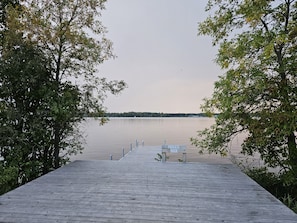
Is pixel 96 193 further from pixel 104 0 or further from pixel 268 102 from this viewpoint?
pixel 104 0

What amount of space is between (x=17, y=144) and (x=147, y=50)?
401 inches

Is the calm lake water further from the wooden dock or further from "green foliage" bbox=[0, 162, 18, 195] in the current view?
the wooden dock

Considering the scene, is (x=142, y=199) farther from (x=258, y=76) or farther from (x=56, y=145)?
(x=56, y=145)

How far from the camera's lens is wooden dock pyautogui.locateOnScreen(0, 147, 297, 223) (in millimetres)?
2799

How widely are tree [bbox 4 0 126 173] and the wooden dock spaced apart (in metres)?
1.95

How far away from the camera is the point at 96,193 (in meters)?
3.63

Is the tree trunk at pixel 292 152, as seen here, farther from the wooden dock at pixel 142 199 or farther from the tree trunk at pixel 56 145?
the tree trunk at pixel 56 145

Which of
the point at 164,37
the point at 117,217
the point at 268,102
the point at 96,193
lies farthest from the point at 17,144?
the point at 164,37

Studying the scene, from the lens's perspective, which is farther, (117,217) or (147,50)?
(147,50)

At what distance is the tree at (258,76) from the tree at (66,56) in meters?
2.82

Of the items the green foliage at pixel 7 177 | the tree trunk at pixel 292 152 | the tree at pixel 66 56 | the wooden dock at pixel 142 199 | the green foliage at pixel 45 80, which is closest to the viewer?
the wooden dock at pixel 142 199

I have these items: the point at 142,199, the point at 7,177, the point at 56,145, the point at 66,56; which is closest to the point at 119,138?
the point at 56,145

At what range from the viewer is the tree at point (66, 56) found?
5996 mm

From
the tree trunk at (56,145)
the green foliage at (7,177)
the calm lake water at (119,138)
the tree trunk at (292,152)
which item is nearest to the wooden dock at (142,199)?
the green foliage at (7,177)
